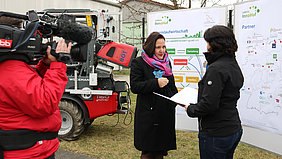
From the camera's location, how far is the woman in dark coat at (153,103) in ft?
10.3

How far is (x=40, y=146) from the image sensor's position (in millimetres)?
1820

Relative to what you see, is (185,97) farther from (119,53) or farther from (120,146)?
(120,146)

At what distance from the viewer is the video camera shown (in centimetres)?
160

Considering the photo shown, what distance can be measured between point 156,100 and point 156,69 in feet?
1.21

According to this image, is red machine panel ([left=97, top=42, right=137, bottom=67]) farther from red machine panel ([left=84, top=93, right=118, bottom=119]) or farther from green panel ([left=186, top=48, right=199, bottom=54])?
green panel ([left=186, top=48, right=199, bottom=54])

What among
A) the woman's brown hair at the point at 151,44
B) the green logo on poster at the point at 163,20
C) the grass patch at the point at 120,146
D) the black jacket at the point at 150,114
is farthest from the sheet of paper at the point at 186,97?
the green logo on poster at the point at 163,20

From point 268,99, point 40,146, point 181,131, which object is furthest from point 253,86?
point 40,146

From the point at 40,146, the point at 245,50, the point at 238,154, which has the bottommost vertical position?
the point at 238,154

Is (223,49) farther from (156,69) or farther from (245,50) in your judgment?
(245,50)

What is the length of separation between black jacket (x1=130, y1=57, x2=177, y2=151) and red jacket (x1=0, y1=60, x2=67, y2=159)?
142 cm

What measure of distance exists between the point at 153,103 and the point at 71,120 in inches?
94.9

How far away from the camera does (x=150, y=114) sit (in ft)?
10.3

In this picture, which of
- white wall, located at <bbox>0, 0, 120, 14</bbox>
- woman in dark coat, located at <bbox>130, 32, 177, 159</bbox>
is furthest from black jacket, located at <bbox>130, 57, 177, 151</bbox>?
white wall, located at <bbox>0, 0, 120, 14</bbox>

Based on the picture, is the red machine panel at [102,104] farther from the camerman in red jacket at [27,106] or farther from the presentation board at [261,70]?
the camerman in red jacket at [27,106]
